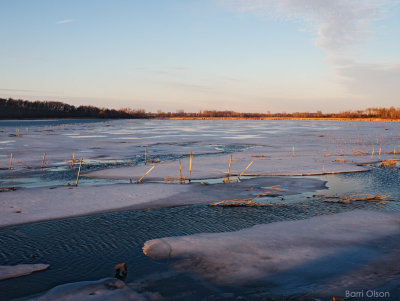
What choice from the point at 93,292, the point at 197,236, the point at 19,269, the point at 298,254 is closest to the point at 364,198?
the point at 298,254

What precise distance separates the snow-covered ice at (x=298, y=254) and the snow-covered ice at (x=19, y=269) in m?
1.41

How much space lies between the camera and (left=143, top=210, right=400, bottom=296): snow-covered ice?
12.9ft

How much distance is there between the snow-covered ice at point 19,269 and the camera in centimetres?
405

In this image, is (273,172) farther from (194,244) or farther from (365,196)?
(194,244)

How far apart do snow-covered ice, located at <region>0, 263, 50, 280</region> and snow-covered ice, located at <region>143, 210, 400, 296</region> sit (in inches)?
55.4

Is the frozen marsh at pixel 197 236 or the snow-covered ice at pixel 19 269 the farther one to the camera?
the snow-covered ice at pixel 19 269

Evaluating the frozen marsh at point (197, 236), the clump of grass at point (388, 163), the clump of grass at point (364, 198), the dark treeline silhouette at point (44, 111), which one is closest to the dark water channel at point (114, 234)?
the frozen marsh at point (197, 236)

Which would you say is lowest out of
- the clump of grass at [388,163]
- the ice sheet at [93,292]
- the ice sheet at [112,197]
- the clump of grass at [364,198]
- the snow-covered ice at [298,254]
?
the ice sheet at [93,292]

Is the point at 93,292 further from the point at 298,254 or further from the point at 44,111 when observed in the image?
the point at 44,111

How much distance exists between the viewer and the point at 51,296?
3566 millimetres

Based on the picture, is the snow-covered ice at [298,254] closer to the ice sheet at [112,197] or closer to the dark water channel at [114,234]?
the dark water channel at [114,234]

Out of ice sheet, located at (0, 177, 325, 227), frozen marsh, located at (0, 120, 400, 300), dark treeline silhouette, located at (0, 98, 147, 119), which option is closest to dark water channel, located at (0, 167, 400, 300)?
frozen marsh, located at (0, 120, 400, 300)

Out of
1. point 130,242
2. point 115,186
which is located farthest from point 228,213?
point 115,186

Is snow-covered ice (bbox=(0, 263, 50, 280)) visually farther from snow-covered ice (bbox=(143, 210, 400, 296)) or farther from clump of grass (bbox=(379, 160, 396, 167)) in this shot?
clump of grass (bbox=(379, 160, 396, 167))
